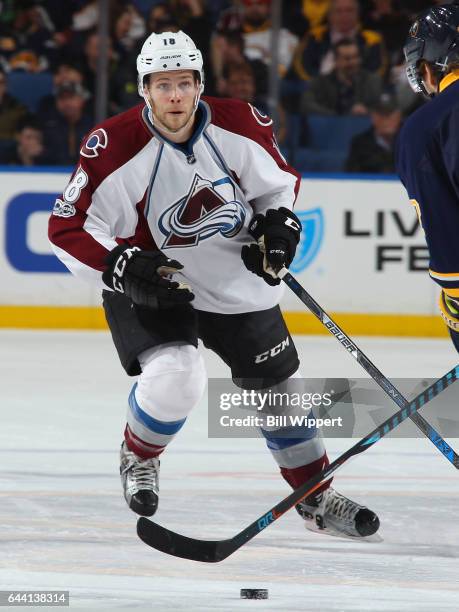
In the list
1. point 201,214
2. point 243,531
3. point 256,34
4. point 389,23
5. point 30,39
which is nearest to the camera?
point 243,531

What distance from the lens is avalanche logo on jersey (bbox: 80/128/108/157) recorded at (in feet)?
10.5

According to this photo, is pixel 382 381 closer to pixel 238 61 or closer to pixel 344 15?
pixel 238 61

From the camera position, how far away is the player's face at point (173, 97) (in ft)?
10.4

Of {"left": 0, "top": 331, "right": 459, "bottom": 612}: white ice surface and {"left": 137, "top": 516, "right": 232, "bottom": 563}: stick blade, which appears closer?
{"left": 0, "top": 331, "right": 459, "bottom": 612}: white ice surface

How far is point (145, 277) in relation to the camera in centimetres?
307

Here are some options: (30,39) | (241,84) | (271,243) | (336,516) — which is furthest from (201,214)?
(30,39)

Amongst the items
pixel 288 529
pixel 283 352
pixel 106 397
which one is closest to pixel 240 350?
pixel 283 352

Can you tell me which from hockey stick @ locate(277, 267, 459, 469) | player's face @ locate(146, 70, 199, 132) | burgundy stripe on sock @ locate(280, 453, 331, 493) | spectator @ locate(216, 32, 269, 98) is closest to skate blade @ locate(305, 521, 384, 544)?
burgundy stripe on sock @ locate(280, 453, 331, 493)

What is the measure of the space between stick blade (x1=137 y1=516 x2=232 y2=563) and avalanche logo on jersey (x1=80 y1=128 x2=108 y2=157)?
0.85 metres

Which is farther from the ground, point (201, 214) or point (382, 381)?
point (201, 214)

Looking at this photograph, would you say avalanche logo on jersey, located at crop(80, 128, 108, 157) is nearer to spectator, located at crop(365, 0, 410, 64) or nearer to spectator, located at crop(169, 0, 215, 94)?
spectator, located at crop(169, 0, 215, 94)

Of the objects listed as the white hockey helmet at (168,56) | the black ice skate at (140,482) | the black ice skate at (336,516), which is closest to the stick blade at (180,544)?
the black ice skate at (140,482)

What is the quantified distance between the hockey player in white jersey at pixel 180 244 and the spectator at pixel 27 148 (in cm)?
418

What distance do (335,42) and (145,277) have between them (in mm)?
4746
